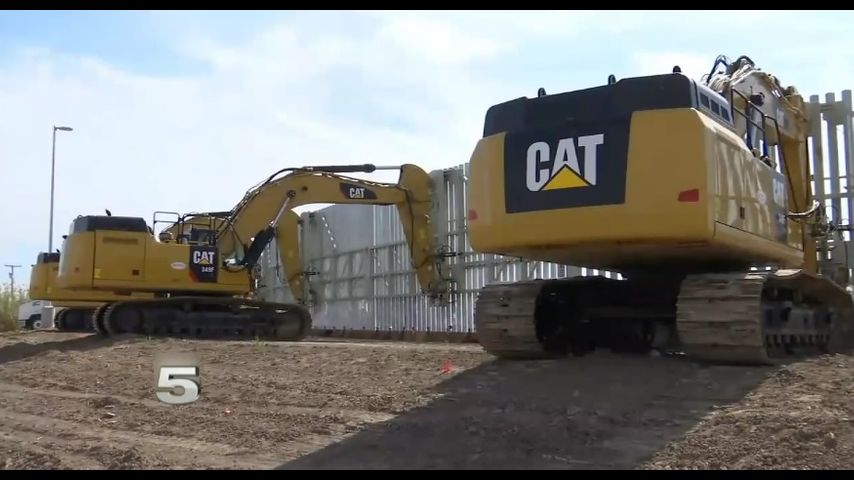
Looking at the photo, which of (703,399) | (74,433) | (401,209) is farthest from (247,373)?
(401,209)

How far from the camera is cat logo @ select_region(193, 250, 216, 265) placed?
18656mm

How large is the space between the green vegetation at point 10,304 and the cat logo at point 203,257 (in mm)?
16801

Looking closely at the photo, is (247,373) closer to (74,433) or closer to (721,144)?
(74,433)

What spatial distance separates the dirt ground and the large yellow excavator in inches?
374

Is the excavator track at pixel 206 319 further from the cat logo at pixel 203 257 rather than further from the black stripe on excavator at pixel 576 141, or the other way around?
the black stripe on excavator at pixel 576 141

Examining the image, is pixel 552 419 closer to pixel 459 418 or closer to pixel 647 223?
pixel 459 418

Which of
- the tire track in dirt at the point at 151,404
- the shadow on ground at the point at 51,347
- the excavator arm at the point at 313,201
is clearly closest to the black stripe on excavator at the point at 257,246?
the excavator arm at the point at 313,201

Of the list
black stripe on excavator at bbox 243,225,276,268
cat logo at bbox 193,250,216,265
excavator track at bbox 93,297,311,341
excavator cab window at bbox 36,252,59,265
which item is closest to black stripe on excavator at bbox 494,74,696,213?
cat logo at bbox 193,250,216,265

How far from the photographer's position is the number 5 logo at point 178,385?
348 inches

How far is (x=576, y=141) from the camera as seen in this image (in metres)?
7.82

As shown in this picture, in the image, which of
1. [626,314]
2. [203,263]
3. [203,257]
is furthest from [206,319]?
[626,314]

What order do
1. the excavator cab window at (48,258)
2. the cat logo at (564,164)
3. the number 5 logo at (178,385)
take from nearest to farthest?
1. the cat logo at (564,164)
2. the number 5 logo at (178,385)
3. the excavator cab window at (48,258)

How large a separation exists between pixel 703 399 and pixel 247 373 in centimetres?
528

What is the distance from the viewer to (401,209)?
19.7m
